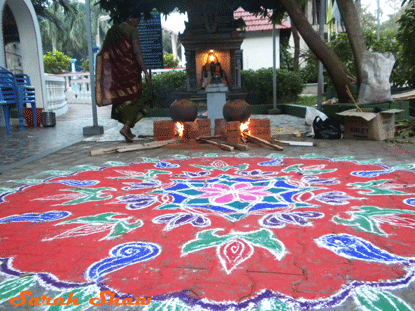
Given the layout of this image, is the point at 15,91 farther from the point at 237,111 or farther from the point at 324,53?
the point at 324,53

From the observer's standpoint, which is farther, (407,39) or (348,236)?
(407,39)

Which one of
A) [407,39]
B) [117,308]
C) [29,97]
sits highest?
[407,39]

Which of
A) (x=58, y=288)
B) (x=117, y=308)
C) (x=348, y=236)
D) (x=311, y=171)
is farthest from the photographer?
(x=311, y=171)

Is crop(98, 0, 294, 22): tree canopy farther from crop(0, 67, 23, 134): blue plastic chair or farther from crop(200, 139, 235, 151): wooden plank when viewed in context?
crop(200, 139, 235, 151): wooden plank

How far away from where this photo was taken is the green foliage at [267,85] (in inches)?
524

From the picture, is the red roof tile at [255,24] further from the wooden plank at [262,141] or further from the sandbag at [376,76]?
the wooden plank at [262,141]

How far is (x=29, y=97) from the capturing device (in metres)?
9.72

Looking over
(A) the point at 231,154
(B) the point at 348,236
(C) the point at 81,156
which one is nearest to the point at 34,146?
(C) the point at 81,156

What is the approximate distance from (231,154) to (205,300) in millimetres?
3829

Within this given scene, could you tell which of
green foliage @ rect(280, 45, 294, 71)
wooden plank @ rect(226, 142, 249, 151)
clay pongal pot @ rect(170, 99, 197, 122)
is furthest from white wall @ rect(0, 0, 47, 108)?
green foliage @ rect(280, 45, 294, 71)

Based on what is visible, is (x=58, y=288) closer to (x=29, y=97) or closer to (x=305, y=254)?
(x=305, y=254)

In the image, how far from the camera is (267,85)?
13328mm

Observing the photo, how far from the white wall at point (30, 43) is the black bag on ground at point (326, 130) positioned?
830 centimetres

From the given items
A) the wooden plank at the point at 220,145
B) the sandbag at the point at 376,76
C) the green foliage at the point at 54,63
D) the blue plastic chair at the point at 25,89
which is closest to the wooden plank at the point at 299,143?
the wooden plank at the point at 220,145
